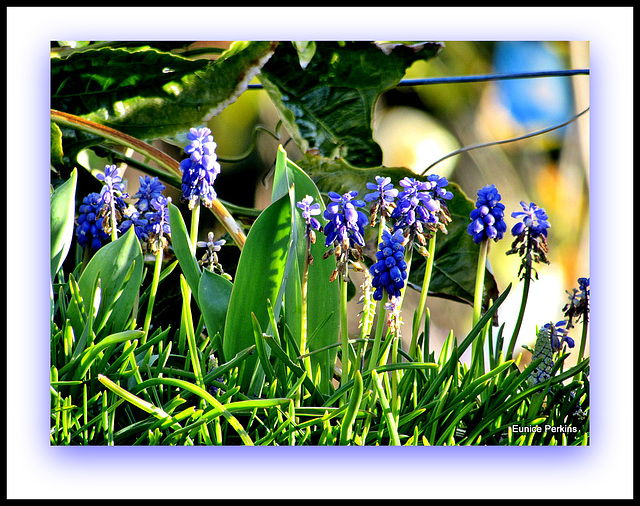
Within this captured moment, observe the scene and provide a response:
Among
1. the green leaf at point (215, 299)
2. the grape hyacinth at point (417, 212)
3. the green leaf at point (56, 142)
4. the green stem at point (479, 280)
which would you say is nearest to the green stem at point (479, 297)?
the green stem at point (479, 280)

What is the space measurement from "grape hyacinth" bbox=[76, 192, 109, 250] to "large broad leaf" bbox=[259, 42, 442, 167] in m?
0.40

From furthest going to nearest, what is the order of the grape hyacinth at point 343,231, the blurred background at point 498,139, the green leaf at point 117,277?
the blurred background at point 498,139 → the green leaf at point 117,277 → the grape hyacinth at point 343,231

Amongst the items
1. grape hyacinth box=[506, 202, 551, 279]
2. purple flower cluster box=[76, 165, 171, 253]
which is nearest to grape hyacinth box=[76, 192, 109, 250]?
purple flower cluster box=[76, 165, 171, 253]

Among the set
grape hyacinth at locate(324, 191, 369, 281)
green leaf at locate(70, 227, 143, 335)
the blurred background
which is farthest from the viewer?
the blurred background

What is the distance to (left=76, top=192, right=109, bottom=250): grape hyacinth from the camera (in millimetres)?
1170

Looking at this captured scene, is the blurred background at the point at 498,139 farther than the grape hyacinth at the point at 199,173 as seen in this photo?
Yes

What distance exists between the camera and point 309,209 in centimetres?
106

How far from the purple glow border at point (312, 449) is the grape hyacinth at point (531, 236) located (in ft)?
0.48

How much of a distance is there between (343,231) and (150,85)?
531 millimetres

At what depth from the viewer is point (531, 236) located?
1171 mm

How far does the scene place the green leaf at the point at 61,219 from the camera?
1.16 m

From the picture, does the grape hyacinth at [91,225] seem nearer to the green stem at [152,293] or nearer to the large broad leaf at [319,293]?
the green stem at [152,293]

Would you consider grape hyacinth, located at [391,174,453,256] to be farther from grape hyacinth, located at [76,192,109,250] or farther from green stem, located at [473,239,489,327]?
grape hyacinth, located at [76,192,109,250]

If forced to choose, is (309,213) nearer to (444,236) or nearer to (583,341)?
(444,236)
